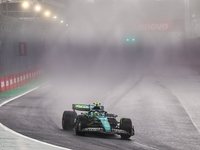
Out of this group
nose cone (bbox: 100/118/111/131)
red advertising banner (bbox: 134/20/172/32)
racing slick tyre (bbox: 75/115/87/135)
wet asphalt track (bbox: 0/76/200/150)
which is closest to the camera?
wet asphalt track (bbox: 0/76/200/150)

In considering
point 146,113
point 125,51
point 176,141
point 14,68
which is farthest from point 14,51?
point 125,51

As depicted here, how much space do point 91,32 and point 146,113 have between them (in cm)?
6211

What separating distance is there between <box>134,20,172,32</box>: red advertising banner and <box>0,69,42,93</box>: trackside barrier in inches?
1689

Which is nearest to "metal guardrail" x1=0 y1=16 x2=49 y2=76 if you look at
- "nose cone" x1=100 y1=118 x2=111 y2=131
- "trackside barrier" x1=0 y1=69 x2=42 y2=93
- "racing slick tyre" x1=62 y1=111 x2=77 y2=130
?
"trackside barrier" x1=0 y1=69 x2=42 y2=93

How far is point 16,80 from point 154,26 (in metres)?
51.3

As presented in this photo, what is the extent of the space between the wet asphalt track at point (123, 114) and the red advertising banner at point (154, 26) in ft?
166

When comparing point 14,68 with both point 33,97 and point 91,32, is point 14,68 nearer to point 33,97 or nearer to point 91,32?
point 33,97

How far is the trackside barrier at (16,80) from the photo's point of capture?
81.7 ft

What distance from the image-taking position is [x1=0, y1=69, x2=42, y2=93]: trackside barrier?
2491 centimetres

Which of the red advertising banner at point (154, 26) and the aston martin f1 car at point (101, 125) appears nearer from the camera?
the aston martin f1 car at point (101, 125)

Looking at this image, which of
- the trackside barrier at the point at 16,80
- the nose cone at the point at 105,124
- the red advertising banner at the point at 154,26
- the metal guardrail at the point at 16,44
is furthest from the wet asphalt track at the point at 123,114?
the red advertising banner at the point at 154,26

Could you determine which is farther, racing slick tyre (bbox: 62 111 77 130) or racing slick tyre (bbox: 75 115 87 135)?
racing slick tyre (bbox: 62 111 77 130)

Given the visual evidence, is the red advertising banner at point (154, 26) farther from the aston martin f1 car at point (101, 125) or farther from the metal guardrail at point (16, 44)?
the aston martin f1 car at point (101, 125)

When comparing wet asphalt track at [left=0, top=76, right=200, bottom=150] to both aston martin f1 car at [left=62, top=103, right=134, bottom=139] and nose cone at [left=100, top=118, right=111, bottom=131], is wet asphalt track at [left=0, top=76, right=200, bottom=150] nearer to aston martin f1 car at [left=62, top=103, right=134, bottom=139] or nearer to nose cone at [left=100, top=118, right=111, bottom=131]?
aston martin f1 car at [left=62, top=103, right=134, bottom=139]
